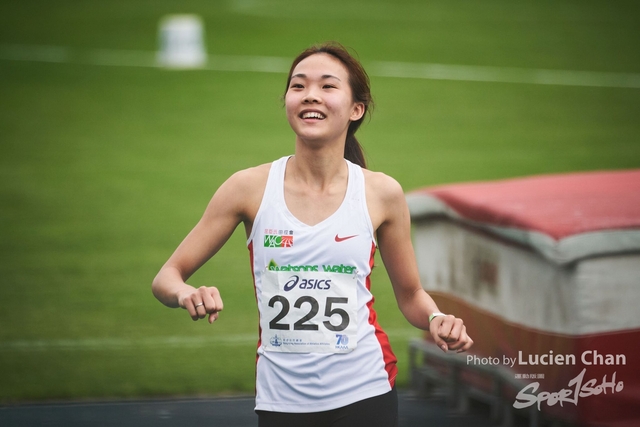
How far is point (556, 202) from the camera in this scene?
4633mm

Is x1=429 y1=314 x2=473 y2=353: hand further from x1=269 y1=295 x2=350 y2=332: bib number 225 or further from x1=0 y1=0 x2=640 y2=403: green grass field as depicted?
x1=0 y1=0 x2=640 y2=403: green grass field

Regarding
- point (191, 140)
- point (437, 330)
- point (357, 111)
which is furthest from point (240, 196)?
point (191, 140)

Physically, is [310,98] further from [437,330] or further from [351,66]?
[437,330]

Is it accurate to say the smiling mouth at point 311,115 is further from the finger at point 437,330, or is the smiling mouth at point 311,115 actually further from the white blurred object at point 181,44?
the white blurred object at point 181,44

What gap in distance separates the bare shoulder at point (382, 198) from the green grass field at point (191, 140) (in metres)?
3.00

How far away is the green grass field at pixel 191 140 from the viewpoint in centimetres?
637

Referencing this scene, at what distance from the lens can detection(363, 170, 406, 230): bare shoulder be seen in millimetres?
2742

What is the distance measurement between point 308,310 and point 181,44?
15.6 metres

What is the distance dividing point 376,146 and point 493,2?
11412 millimetres

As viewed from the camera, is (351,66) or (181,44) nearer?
(351,66)

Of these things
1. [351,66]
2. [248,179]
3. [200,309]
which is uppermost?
[351,66]

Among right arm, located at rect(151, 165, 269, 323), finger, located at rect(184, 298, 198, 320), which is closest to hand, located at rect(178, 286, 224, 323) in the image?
finger, located at rect(184, 298, 198, 320)

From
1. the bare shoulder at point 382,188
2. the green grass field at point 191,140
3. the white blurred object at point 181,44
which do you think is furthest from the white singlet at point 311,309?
the white blurred object at point 181,44

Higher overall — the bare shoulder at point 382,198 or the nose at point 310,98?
the nose at point 310,98
